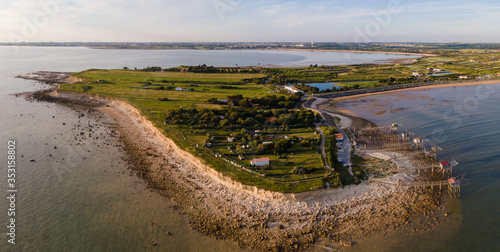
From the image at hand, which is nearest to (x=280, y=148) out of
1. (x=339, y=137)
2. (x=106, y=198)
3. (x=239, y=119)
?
(x=339, y=137)

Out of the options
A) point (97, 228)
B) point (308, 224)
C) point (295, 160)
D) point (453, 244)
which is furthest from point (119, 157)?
point (453, 244)

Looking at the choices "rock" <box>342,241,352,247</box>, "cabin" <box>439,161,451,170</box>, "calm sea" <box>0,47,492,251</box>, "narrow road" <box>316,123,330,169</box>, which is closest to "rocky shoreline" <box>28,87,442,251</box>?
"rock" <box>342,241,352,247</box>

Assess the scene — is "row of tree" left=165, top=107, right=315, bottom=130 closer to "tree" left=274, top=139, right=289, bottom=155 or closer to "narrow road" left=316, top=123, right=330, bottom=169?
"narrow road" left=316, top=123, right=330, bottom=169

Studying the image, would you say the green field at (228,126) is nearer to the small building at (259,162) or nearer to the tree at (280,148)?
the tree at (280,148)

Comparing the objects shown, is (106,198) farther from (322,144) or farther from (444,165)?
(444,165)

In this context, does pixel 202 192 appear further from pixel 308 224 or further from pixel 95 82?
pixel 95 82

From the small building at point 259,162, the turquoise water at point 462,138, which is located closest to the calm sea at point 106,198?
the turquoise water at point 462,138
